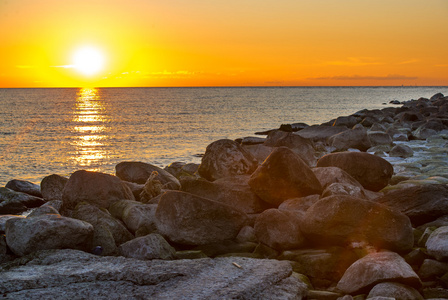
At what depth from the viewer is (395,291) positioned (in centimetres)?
548

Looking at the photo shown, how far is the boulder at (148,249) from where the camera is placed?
6685mm

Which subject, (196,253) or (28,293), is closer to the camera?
(28,293)

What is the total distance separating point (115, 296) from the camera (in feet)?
16.3

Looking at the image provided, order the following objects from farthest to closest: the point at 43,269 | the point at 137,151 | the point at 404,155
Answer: the point at 137,151, the point at 404,155, the point at 43,269

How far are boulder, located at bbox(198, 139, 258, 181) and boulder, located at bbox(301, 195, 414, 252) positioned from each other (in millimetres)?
4576

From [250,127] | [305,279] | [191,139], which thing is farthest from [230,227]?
[250,127]

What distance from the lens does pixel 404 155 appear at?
1830 centimetres

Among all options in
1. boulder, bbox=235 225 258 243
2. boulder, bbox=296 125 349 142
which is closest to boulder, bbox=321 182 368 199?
boulder, bbox=235 225 258 243

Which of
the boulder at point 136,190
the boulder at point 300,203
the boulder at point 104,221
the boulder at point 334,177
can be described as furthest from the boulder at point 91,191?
the boulder at point 334,177

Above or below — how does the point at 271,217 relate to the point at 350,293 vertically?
above

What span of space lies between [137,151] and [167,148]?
1842 millimetres

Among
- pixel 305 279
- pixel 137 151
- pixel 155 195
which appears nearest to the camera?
pixel 305 279

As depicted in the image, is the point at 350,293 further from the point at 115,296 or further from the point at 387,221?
the point at 115,296

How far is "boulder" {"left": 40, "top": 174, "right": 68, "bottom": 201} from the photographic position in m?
12.4
